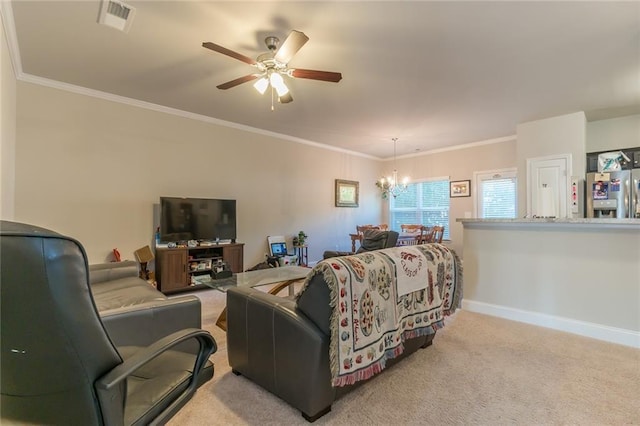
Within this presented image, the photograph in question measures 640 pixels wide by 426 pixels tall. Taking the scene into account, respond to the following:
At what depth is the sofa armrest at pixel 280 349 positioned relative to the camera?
1593 millimetres

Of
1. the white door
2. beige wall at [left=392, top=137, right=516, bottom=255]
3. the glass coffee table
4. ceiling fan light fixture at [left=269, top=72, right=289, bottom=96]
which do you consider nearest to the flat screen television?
the glass coffee table

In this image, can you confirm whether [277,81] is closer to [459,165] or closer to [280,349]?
[280,349]

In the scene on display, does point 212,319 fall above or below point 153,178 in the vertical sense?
below

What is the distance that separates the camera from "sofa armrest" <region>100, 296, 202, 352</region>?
5.77 ft

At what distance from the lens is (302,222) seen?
6.09 metres

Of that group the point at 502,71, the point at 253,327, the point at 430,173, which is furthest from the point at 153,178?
the point at 430,173

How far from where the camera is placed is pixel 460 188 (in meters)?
6.57

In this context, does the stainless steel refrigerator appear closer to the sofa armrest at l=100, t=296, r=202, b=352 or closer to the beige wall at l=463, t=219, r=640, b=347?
the beige wall at l=463, t=219, r=640, b=347

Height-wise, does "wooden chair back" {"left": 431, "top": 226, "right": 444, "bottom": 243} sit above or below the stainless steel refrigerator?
below

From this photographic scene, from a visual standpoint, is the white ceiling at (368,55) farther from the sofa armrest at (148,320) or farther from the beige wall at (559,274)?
the sofa armrest at (148,320)

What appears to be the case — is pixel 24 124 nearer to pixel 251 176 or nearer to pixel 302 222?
pixel 251 176

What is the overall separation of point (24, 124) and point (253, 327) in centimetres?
368

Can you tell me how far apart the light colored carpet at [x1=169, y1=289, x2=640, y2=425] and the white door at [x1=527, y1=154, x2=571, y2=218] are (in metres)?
2.62

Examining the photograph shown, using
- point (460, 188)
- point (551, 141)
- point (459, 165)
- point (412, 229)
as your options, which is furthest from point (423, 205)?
point (551, 141)
